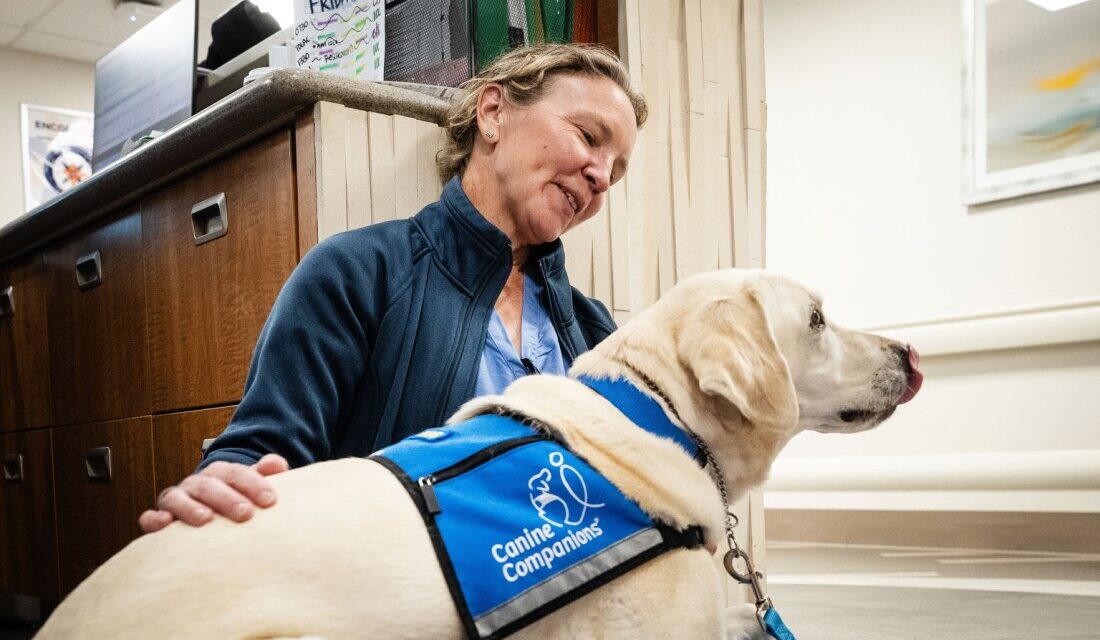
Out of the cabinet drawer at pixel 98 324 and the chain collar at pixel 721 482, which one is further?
the cabinet drawer at pixel 98 324

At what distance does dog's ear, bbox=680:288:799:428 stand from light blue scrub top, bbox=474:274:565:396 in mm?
377

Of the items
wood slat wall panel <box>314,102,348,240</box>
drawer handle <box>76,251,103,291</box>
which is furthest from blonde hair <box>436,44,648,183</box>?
drawer handle <box>76,251,103,291</box>

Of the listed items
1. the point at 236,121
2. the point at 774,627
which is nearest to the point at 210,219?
the point at 236,121

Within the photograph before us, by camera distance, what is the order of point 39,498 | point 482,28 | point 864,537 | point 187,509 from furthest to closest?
point 864,537 < point 39,498 < point 482,28 < point 187,509

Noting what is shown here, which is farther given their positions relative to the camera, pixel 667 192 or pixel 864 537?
pixel 864 537

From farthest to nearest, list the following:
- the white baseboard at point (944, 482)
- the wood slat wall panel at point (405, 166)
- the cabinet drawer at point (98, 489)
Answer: the white baseboard at point (944, 482)
the cabinet drawer at point (98, 489)
the wood slat wall panel at point (405, 166)

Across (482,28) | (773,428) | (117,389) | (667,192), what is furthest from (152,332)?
(773,428)

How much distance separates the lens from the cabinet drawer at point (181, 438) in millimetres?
1715

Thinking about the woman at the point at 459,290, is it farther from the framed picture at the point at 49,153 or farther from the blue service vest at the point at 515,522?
the framed picture at the point at 49,153

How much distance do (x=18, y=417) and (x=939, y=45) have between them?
150 inches

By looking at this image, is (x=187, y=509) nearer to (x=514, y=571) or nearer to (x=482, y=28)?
(x=514, y=571)

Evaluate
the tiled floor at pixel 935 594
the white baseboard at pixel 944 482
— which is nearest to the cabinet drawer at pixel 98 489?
the tiled floor at pixel 935 594

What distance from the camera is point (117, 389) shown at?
2035 mm

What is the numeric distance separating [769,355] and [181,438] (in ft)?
4.04
